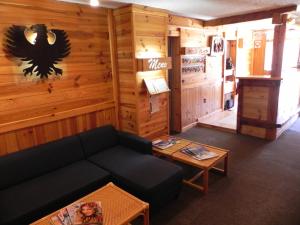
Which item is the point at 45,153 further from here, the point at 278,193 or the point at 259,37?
the point at 259,37

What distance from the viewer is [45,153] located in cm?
266

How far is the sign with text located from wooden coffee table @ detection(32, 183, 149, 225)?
1857mm

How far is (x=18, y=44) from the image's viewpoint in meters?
2.55

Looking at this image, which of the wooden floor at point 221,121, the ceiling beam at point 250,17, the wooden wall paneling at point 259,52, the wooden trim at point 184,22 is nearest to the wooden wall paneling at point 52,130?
the wooden trim at point 184,22

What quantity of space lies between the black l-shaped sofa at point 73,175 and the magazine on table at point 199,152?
39 centimetres

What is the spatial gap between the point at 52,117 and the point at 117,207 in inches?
62.6

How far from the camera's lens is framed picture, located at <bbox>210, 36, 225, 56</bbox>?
17.4 feet

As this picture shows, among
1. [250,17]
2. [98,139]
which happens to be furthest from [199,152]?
[250,17]

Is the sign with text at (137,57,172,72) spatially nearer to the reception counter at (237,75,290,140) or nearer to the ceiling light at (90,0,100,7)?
the ceiling light at (90,0,100,7)

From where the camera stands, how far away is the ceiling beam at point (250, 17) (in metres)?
3.84

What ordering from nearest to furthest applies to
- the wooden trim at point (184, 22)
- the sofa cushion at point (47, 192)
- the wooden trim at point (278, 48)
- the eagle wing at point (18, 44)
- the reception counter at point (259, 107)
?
the sofa cushion at point (47, 192) < the eagle wing at point (18, 44) < the wooden trim at point (278, 48) < the reception counter at point (259, 107) < the wooden trim at point (184, 22)

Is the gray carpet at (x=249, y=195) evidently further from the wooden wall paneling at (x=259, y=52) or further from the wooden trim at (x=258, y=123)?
the wooden wall paneling at (x=259, y=52)

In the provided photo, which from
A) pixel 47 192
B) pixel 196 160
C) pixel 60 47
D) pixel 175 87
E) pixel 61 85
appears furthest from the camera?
pixel 175 87

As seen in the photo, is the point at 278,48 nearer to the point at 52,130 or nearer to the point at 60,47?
the point at 60,47
